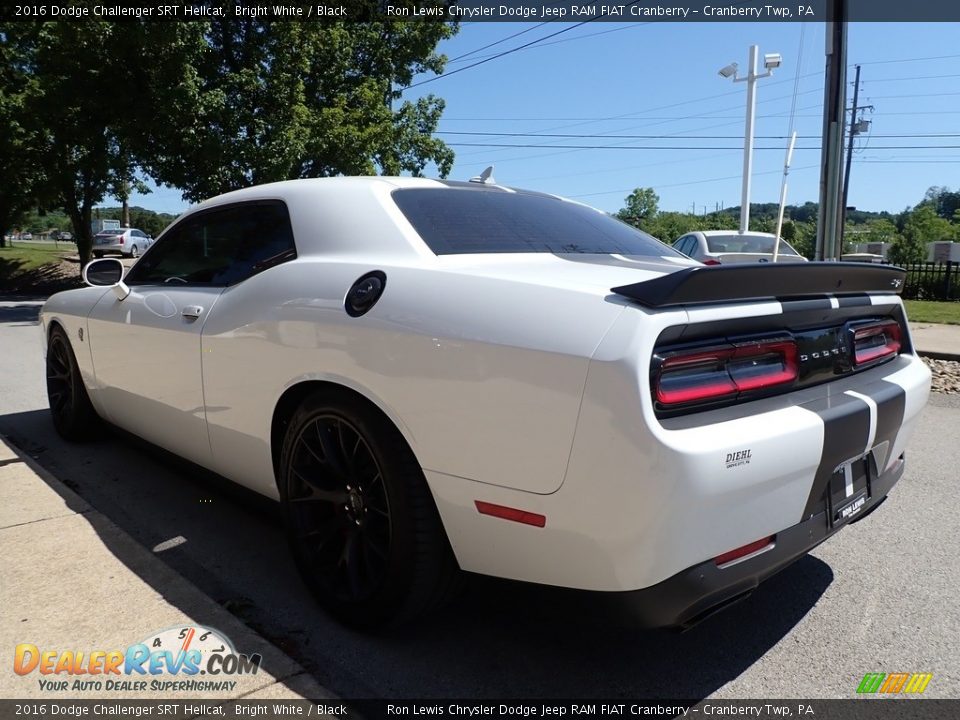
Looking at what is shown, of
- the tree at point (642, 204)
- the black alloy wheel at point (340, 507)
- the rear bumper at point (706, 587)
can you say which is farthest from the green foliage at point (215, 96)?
the tree at point (642, 204)

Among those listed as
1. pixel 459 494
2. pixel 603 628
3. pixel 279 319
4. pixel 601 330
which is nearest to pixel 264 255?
pixel 279 319

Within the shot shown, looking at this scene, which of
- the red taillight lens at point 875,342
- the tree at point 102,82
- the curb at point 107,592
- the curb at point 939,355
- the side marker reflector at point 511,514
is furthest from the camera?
the tree at point 102,82

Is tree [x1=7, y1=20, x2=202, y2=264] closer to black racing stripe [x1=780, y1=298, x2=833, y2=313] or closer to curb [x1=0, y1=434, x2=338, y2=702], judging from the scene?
curb [x1=0, y1=434, x2=338, y2=702]

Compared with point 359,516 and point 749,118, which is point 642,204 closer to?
point 749,118

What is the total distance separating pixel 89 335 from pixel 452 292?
2.91m

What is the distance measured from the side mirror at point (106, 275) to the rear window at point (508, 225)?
189cm

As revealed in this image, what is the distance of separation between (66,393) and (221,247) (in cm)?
216

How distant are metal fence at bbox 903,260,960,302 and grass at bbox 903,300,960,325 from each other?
0.97 meters

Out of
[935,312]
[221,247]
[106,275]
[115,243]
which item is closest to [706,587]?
[221,247]

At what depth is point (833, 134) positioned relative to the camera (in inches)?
356

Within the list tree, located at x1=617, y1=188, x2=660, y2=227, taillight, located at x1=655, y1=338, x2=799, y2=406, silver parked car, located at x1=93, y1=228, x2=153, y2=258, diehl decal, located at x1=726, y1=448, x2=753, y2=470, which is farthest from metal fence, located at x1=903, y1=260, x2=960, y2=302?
tree, located at x1=617, y1=188, x2=660, y2=227

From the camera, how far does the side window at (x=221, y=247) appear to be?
298 cm

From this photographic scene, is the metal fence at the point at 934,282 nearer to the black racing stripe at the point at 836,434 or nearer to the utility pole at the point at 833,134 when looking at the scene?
the utility pole at the point at 833,134

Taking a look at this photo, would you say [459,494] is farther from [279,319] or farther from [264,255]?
[264,255]
